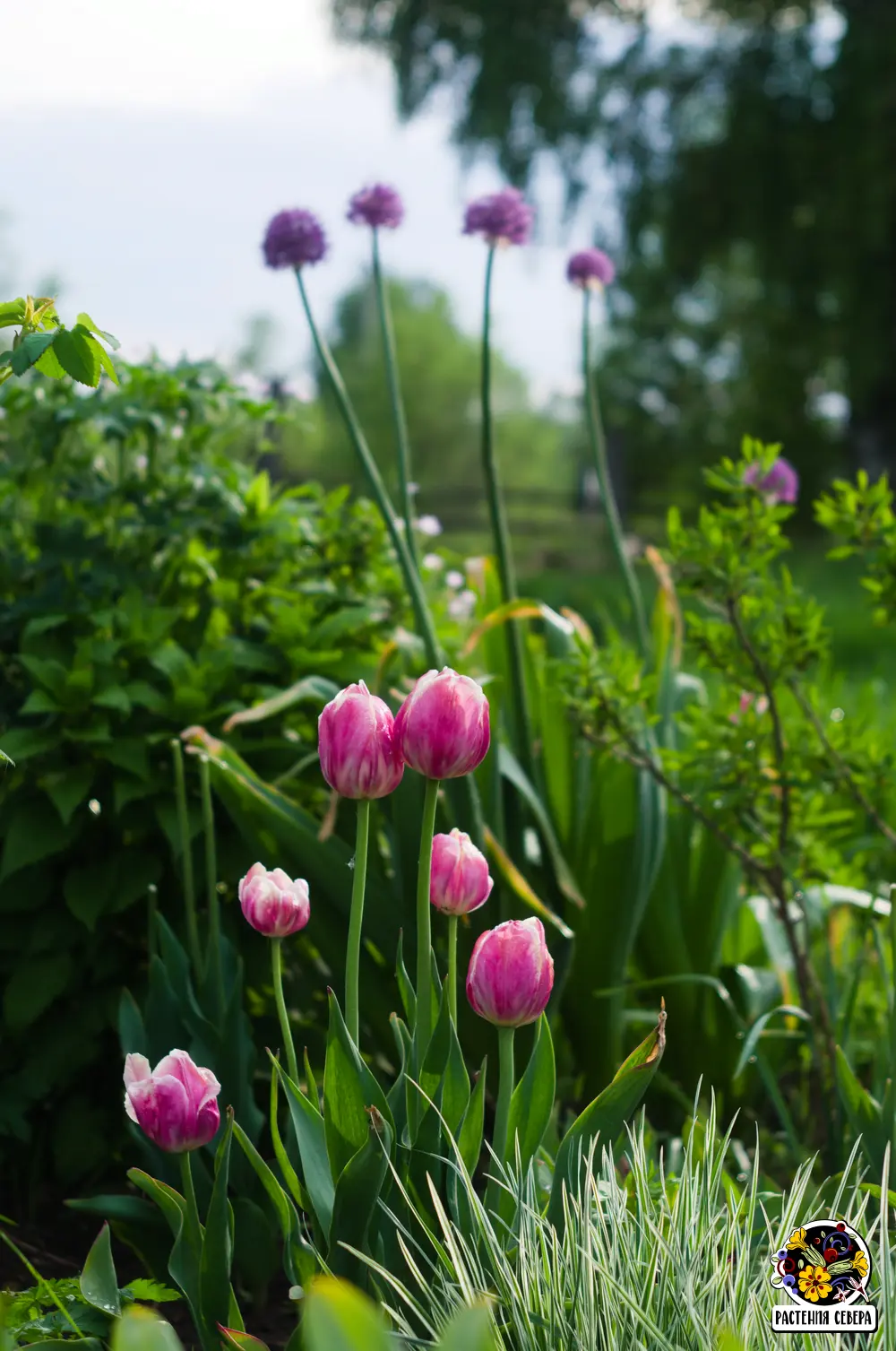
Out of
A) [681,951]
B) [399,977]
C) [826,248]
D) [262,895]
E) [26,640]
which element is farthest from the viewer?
[826,248]

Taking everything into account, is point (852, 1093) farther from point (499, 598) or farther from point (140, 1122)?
point (499, 598)

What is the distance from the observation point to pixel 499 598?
238cm

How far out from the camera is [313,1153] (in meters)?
1.29

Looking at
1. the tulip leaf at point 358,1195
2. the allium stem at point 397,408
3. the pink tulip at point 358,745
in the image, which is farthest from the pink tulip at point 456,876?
the allium stem at point 397,408

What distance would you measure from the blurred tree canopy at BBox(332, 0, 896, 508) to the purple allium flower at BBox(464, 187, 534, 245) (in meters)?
9.89

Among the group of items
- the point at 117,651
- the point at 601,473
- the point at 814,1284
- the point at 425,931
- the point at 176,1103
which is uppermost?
the point at 601,473

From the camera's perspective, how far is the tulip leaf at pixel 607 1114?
1259 mm

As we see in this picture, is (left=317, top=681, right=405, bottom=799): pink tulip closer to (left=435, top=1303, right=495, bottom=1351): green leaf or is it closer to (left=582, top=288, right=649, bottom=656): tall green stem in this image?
(left=435, top=1303, right=495, bottom=1351): green leaf

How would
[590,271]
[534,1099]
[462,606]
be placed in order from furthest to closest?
[462,606]
[590,271]
[534,1099]

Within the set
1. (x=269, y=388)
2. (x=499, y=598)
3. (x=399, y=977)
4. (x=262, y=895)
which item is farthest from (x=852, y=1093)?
(x=269, y=388)

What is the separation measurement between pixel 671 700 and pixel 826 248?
10.5 metres

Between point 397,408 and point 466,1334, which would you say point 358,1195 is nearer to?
point 466,1334

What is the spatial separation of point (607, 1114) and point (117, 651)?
1238mm

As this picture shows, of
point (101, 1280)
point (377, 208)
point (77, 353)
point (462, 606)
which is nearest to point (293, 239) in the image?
point (377, 208)
